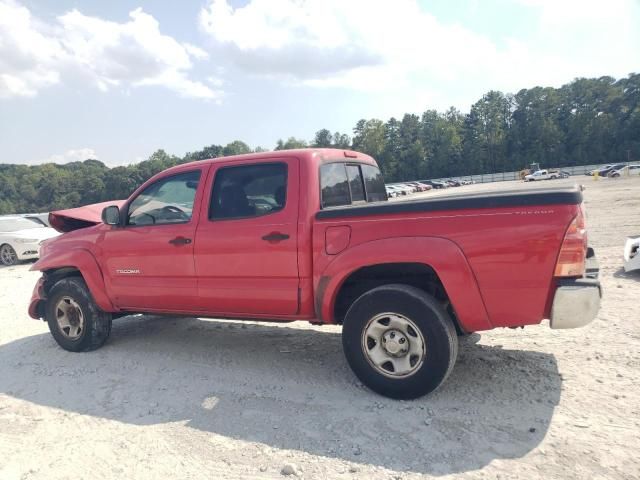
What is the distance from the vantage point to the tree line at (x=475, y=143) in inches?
3583

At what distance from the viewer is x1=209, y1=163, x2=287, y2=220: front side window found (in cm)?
418

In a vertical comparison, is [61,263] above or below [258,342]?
above

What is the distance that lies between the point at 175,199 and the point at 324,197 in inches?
63.7

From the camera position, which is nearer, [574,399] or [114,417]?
[574,399]

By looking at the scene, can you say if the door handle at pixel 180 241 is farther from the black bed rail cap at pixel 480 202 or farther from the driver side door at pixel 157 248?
A: the black bed rail cap at pixel 480 202

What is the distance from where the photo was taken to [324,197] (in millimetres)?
4191

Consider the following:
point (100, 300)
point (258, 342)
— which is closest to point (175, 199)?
point (100, 300)

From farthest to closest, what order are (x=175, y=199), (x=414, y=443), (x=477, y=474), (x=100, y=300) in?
1. (x=100, y=300)
2. (x=175, y=199)
3. (x=414, y=443)
4. (x=477, y=474)

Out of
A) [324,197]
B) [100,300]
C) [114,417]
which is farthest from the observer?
[100,300]

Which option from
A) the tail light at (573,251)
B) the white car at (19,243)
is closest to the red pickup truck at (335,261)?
the tail light at (573,251)

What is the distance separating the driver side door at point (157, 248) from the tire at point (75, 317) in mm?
393

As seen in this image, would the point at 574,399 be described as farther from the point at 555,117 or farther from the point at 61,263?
the point at 555,117

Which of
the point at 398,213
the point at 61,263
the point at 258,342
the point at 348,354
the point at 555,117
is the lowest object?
the point at 258,342

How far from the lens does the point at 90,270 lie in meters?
5.21
